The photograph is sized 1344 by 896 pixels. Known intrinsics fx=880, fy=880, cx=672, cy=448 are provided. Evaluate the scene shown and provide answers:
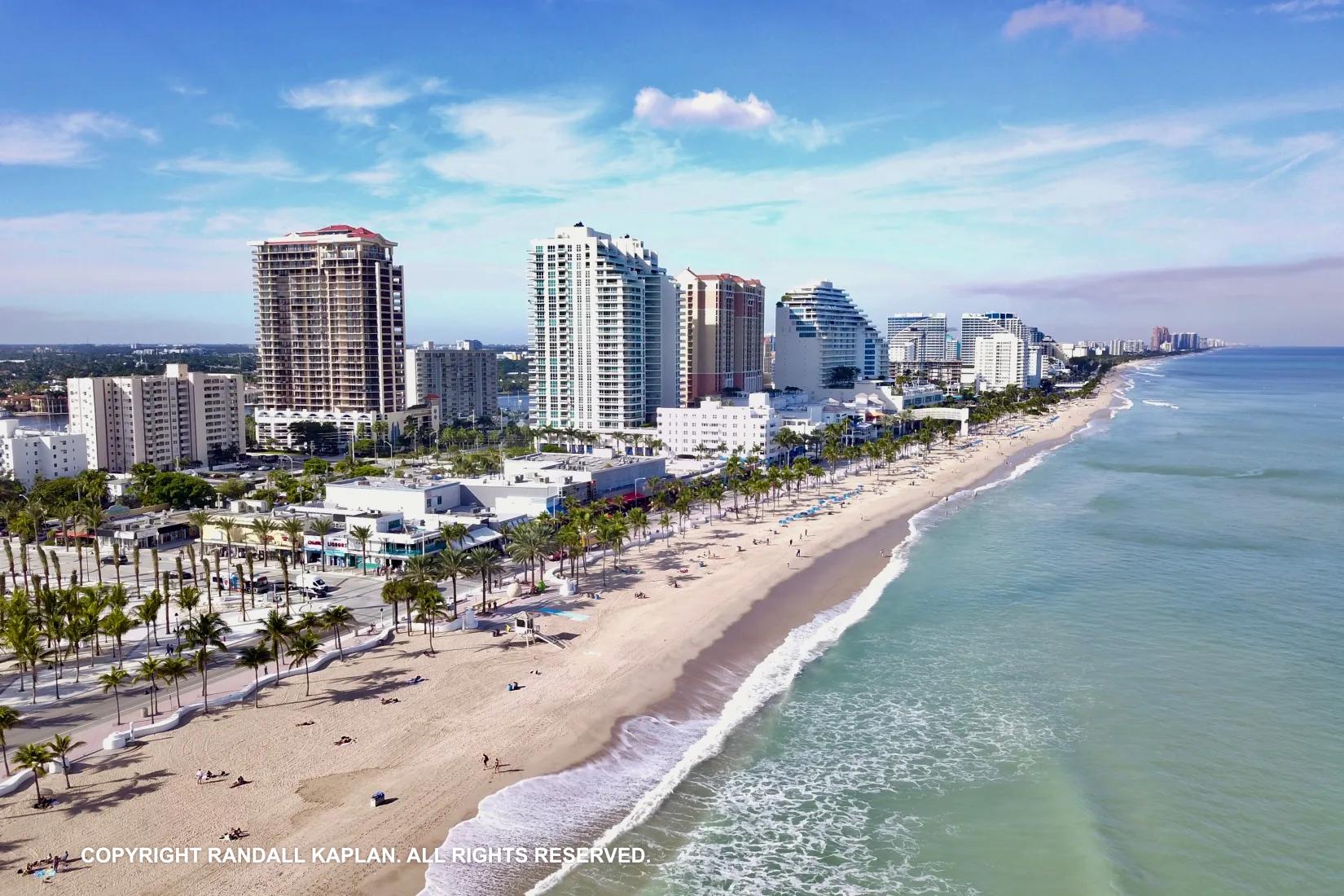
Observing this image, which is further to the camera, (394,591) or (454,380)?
(454,380)

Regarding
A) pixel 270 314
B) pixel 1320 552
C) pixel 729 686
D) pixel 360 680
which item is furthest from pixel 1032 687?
pixel 270 314

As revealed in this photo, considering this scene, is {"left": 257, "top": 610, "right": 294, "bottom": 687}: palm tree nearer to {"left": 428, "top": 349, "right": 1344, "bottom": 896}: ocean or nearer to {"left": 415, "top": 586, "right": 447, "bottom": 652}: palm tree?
{"left": 415, "top": 586, "right": 447, "bottom": 652}: palm tree

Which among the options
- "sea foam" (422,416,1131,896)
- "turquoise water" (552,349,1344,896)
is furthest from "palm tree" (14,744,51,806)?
"turquoise water" (552,349,1344,896)

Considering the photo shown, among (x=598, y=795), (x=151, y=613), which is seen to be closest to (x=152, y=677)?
(x=151, y=613)

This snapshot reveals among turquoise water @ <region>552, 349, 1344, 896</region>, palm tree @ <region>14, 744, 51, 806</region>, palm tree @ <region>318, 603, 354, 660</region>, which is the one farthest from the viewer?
palm tree @ <region>318, 603, 354, 660</region>

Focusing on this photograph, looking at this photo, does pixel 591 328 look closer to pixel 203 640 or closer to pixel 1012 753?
pixel 203 640

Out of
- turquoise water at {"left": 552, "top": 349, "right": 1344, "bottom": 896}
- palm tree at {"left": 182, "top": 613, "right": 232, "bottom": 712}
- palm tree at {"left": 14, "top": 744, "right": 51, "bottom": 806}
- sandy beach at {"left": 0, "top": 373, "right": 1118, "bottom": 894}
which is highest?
palm tree at {"left": 182, "top": 613, "right": 232, "bottom": 712}

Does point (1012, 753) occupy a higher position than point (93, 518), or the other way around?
point (93, 518)
